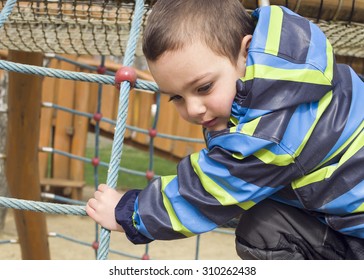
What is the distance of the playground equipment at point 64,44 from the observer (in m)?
1.14

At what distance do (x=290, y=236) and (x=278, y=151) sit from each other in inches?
7.8

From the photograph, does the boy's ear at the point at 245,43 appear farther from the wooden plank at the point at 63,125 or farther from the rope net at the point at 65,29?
the wooden plank at the point at 63,125

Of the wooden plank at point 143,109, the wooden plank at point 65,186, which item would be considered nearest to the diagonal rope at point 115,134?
the wooden plank at point 143,109

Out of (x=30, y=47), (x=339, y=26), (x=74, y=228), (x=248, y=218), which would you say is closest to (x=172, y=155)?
(x=74, y=228)

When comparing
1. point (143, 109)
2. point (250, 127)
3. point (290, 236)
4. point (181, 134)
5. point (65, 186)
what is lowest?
point (65, 186)

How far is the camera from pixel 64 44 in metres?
1.81

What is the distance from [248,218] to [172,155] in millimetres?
3389

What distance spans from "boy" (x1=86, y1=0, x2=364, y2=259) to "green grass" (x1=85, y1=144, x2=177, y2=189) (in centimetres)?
467

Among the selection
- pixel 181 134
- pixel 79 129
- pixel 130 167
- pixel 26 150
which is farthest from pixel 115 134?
pixel 130 167

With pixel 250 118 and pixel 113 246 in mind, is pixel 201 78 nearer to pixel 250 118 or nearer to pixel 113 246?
pixel 250 118

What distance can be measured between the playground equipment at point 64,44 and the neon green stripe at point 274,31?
1.01 feet

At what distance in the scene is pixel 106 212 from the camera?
1000 mm

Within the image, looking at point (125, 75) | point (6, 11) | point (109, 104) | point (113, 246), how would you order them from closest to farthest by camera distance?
point (125, 75) < point (6, 11) < point (113, 246) < point (109, 104)

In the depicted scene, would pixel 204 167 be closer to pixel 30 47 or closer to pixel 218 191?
pixel 218 191
